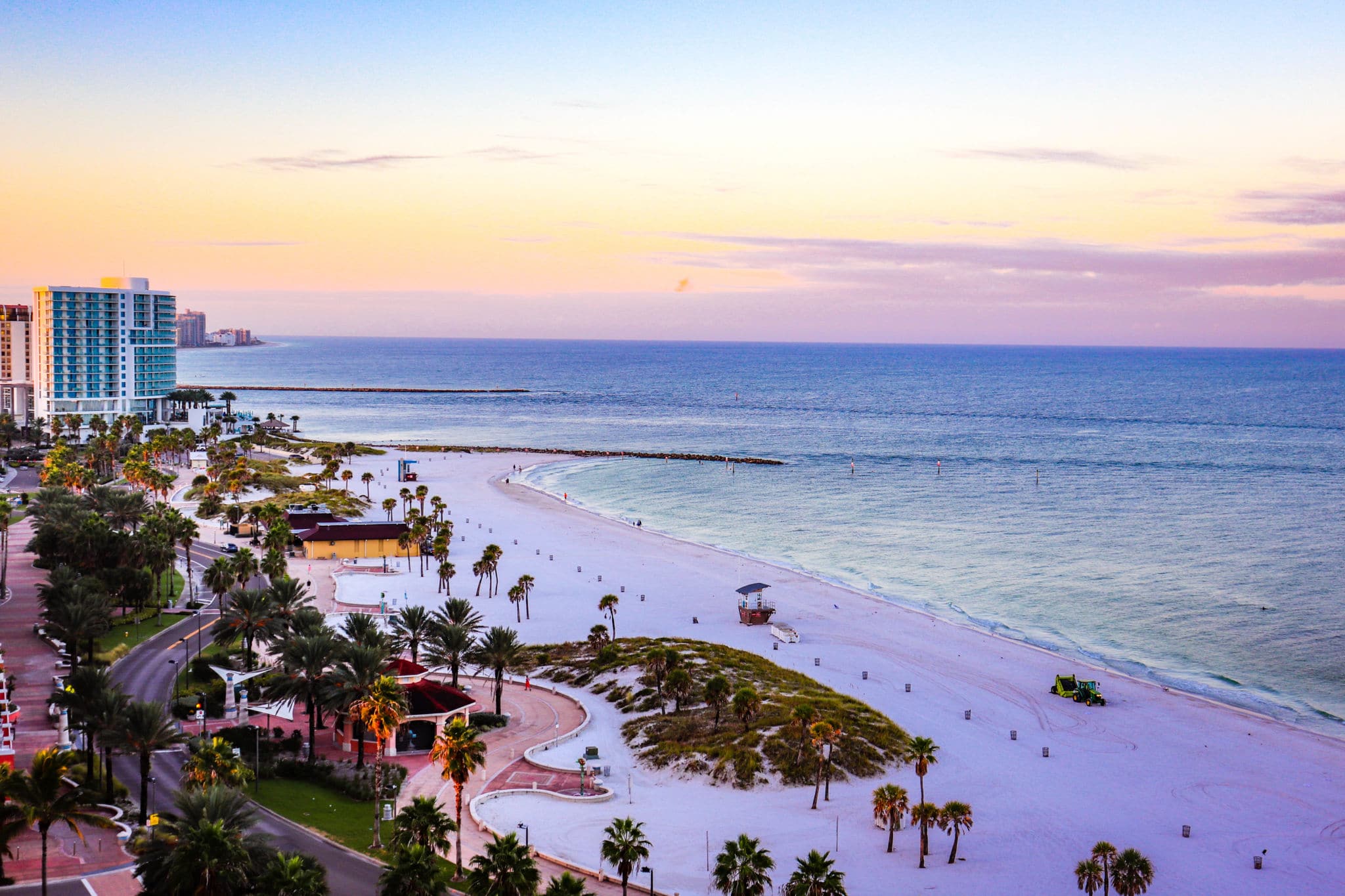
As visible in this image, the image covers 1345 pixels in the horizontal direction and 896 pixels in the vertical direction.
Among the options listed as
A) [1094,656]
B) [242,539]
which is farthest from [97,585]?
[1094,656]

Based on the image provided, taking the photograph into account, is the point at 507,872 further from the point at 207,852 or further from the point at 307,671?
the point at 307,671

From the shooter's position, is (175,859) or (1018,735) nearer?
(175,859)

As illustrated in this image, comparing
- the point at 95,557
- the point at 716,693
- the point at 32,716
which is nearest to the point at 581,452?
the point at 95,557

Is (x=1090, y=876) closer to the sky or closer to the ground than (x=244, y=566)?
closer to the ground

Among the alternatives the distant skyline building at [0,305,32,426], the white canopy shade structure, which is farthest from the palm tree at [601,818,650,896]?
the distant skyline building at [0,305,32,426]

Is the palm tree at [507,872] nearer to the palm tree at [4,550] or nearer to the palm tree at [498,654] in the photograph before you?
the palm tree at [498,654]

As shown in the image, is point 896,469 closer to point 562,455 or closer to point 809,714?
point 562,455
